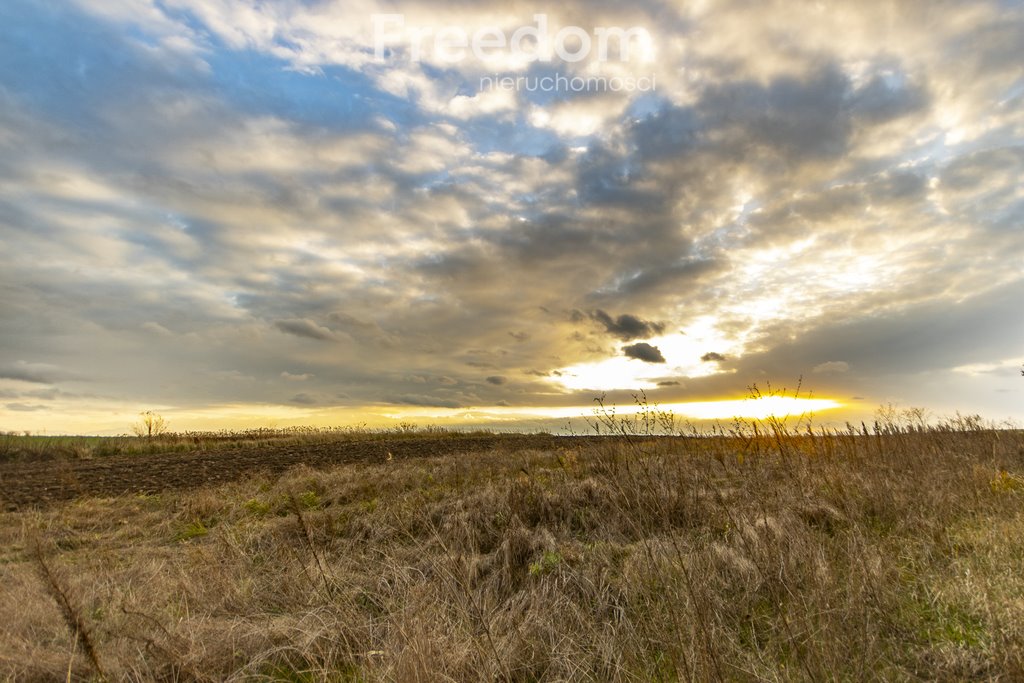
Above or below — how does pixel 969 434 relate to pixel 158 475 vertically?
above

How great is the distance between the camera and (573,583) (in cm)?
454

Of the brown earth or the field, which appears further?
the brown earth

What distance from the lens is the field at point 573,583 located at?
3.10 m

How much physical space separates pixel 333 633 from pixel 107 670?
1467mm

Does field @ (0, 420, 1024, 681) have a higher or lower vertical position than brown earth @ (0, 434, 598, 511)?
higher

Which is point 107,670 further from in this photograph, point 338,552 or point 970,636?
point 970,636

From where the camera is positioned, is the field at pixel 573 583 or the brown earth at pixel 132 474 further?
the brown earth at pixel 132 474

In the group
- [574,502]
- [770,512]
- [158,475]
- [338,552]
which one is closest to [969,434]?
[770,512]

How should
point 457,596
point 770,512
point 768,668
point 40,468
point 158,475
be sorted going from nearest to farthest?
point 768,668
point 457,596
point 770,512
point 158,475
point 40,468

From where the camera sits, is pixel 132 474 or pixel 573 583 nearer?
pixel 573 583

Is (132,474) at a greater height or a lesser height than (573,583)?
lesser

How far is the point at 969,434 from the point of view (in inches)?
481

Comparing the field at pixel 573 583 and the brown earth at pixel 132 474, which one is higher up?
the field at pixel 573 583

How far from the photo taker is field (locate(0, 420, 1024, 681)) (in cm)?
→ 310
